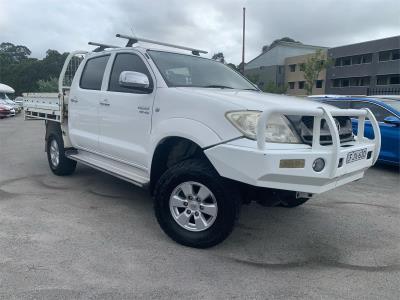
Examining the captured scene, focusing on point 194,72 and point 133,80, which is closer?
point 133,80

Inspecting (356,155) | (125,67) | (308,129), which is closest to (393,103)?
(356,155)

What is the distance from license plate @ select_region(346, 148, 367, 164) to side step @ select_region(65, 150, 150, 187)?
2048 mm

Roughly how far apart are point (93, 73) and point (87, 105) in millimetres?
473

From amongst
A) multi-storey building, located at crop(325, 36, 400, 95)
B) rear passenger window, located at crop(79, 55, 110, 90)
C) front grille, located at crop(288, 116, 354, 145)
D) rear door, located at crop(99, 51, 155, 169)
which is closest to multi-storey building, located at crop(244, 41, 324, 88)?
multi-storey building, located at crop(325, 36, 400, 95)

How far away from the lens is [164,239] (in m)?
4.00

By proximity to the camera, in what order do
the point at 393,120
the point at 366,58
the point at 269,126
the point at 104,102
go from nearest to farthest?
the point at 269,126, the point at 104,102, the point at 393,120, the point at 366,58

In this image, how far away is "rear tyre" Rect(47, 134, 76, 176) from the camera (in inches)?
254

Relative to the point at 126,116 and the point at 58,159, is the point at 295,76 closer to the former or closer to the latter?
the point at 58,159

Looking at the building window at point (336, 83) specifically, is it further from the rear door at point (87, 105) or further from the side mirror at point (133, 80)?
the side mirror at point (133, 80)

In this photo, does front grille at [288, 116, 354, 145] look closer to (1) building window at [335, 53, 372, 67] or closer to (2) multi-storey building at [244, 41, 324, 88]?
(1) building window at [335, 53, 372, 67]

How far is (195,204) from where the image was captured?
3773 millimetres

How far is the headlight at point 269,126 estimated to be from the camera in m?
3.40

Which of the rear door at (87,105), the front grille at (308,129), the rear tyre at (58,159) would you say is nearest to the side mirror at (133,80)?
the rear door at (87,105)

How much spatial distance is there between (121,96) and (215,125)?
5.52 feet
